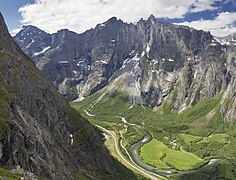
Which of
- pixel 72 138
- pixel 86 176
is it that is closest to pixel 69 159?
pixel 86 176

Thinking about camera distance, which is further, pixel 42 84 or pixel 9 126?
pixel 42 84

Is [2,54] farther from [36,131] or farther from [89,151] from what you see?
[89,151]

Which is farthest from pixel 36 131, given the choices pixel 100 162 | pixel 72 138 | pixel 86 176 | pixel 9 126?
pixel 100 162

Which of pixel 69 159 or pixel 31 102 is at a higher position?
pixel 31 102

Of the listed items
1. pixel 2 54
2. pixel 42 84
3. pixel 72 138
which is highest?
pixel 2 54

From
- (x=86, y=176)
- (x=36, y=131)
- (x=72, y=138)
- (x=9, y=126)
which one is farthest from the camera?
(x=72, y=138)

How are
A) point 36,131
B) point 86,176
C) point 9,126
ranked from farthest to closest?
point 86,176
point 36,131
point 9,126

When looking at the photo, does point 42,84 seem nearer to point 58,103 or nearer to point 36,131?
point 58,103
